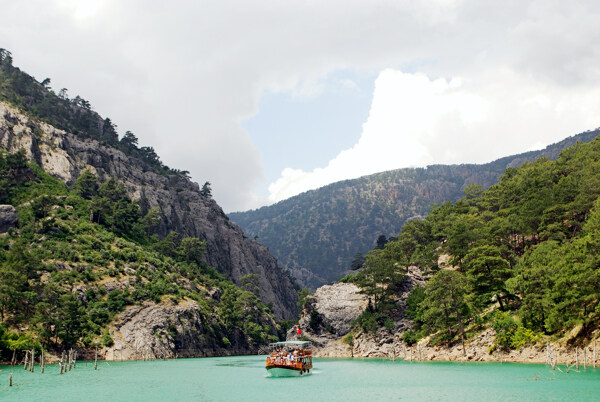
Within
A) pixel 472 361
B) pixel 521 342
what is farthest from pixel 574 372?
pixel 472 361

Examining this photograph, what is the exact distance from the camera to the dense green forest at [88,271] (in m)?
107

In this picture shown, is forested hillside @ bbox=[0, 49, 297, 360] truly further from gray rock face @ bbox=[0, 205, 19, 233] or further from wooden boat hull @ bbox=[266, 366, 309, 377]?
wooden boat hull @ bbox=[266, 366, 309, 377]

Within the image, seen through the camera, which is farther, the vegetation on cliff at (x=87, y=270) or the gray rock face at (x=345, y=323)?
the gray rock face at (x=345, y=323)

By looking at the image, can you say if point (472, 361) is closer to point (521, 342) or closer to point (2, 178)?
point (521, 342)

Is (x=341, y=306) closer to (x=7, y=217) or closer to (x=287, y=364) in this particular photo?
(x=287, y=364)

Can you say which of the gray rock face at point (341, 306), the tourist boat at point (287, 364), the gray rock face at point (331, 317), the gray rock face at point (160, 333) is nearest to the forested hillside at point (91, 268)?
the gray rock face at point (160, 333)

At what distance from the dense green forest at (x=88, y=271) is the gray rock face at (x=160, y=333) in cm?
286

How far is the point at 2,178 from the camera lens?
147m

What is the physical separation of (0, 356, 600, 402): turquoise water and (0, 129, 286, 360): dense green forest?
99.0ft

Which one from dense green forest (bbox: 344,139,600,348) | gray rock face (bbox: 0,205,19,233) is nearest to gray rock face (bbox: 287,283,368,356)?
dense green forest (bbox: 344,139,600,348)

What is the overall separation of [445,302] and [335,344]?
1884 inches

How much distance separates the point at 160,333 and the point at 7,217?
54.4 m

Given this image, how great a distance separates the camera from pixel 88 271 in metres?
129

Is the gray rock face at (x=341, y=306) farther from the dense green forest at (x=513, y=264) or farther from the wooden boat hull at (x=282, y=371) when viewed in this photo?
the wooden boat hull at (x=282, y=371)
